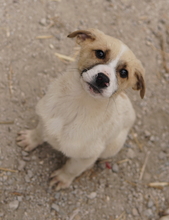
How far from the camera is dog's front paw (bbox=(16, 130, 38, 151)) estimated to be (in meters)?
4.02

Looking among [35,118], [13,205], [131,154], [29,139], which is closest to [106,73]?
[29,139]

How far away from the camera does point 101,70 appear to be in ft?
8.83

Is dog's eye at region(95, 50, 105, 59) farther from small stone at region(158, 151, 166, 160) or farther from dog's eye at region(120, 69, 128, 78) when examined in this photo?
small stone at region(158, 151, 166, 160)

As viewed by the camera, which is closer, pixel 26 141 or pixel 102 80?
pixel 102 80

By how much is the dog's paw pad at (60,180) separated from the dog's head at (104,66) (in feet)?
5.05

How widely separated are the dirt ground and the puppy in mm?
541

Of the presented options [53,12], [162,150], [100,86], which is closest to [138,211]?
[162,150]

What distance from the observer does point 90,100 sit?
3115mm

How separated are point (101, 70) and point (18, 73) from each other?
2.19m

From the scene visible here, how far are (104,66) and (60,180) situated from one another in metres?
1.89

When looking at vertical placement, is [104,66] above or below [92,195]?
above

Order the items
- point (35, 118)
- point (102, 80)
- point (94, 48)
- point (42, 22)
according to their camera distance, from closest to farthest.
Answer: point (102, 80) → point (94, 48) → point (35, 118) → point (42, 22)

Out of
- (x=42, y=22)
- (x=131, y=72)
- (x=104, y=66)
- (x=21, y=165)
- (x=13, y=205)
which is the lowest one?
(x=13, y=205)

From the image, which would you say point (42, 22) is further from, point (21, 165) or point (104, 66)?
point (104, 66)
